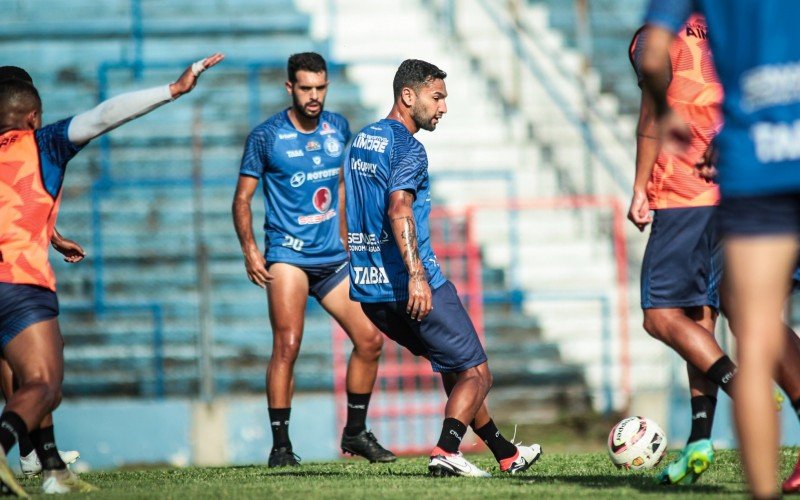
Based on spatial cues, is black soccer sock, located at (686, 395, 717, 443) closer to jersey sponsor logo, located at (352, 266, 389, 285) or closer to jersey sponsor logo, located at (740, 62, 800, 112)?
jersey sponsor logo, located at (352, 266, 389, 285)

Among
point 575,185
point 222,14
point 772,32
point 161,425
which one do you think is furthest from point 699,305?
point 222,14

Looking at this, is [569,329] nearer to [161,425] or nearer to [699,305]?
[161,425]

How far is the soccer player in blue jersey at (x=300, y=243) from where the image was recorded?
25.9ft

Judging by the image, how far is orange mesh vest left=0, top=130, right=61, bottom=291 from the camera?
18.4ft

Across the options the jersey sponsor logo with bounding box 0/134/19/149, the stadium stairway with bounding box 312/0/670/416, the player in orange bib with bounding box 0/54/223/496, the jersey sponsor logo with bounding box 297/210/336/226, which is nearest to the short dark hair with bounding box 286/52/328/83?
the jersey sponsor logo with bounding box 297/210/336/226

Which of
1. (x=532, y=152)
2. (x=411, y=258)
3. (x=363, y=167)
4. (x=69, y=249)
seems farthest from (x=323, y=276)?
(x=532, y=152)

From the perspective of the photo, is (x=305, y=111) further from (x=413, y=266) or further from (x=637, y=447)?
(x=637, y=447)

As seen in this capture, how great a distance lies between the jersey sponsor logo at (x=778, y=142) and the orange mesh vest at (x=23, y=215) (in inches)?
133

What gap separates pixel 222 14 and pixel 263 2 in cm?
55

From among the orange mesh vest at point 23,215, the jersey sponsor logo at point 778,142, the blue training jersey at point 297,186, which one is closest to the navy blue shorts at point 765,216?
the jersey sponsor logo at point 778,142

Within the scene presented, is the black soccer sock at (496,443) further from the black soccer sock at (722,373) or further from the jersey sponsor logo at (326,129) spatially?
the jersey sponsor logo at (326,129)

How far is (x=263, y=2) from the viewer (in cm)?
1545

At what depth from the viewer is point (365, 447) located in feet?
25.6

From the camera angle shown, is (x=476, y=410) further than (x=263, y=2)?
No
